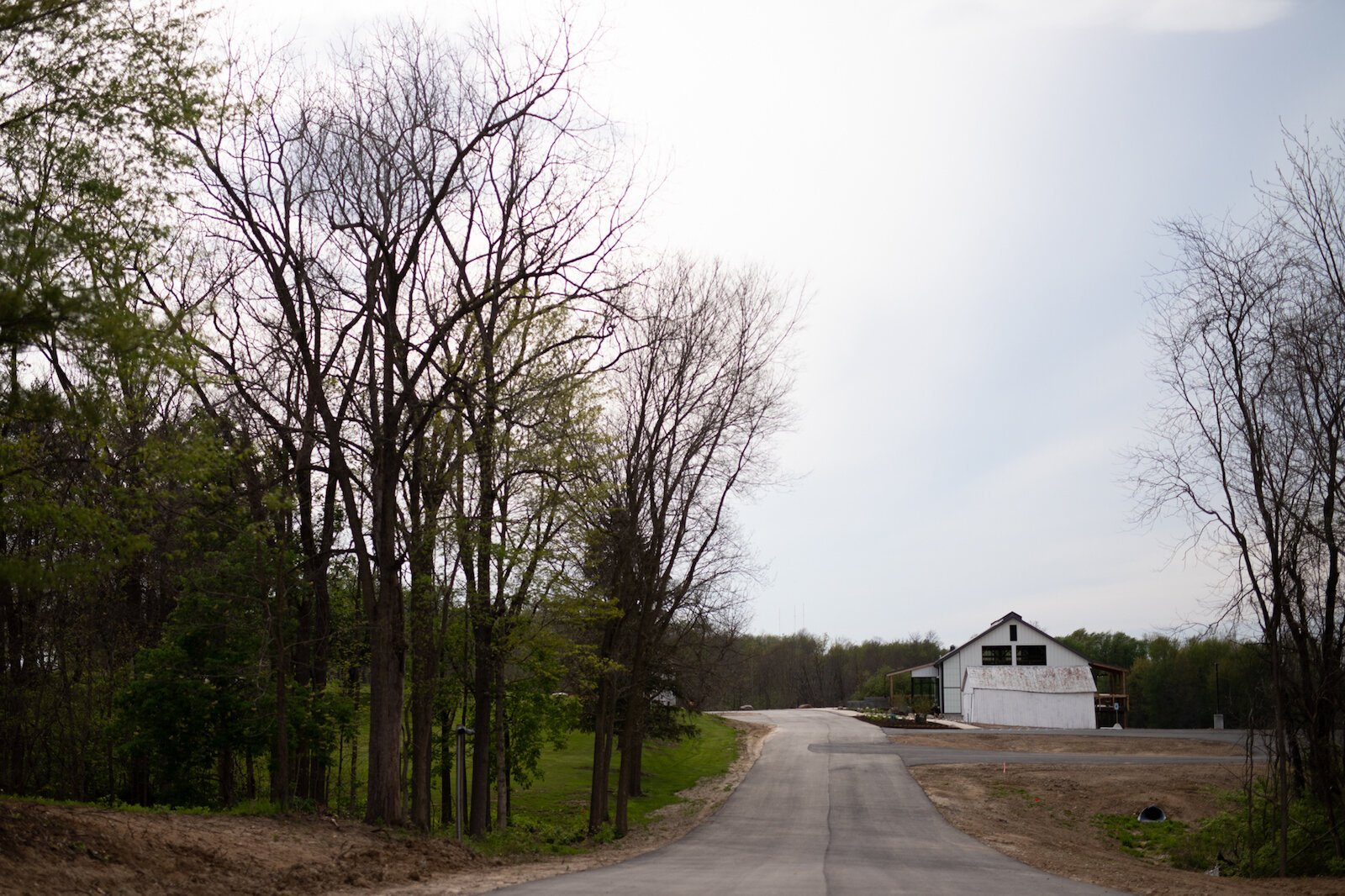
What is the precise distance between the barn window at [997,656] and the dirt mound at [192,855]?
5922 centimetres

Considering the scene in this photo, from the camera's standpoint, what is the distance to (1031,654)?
2692 inches

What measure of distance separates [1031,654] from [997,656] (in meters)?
2.20

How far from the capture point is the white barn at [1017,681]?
2493 inches

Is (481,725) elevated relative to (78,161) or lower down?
lower down

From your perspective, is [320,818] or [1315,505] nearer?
[320,818]

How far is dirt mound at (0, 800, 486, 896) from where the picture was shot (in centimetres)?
984

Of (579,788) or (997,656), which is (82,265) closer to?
(579,788)

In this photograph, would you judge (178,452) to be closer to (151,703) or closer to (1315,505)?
(151,703)

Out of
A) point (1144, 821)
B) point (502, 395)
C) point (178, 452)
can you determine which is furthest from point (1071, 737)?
point (178, 452)

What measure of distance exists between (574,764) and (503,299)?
94.4 feet

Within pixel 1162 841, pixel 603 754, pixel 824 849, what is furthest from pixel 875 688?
pixel 824 849

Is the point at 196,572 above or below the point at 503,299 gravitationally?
below

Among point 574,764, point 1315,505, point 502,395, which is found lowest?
point 574,764

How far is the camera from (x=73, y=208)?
1099cm
